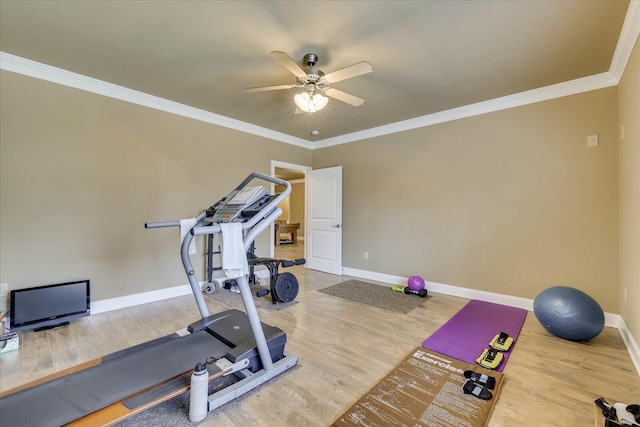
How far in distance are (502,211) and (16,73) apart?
580cm

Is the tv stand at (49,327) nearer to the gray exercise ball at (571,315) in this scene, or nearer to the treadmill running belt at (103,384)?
the treadmill running belt at (103,384)

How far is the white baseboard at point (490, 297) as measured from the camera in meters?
2.41

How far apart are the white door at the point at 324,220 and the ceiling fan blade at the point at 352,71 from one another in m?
2.93

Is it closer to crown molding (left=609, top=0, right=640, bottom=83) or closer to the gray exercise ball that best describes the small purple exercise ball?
the gray exercise ball

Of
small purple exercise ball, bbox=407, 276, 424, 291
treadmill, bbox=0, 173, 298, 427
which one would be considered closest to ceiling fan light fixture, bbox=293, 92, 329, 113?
treadmill, bbox=0, 173, 298, 427

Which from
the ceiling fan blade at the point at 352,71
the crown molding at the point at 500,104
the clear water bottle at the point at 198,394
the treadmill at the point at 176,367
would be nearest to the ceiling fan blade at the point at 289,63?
the ceiling fan blade at the point at 352,71

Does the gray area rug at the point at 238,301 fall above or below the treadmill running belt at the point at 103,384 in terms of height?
below

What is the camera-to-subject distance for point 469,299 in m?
3.87

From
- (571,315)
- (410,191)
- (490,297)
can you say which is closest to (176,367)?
(571,315)

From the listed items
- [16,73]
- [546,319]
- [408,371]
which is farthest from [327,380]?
[16,73]

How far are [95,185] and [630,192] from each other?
218 inches

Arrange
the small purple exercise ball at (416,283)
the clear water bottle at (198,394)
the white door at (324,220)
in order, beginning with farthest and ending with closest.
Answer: the white door at (324,220) → the small purple exercise ball at (416,283) → the clear water bottle at (198,394)

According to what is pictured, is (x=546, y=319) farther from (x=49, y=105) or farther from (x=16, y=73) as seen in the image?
(x=16, y=73)

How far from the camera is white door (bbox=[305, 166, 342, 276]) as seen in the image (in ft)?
17.6
